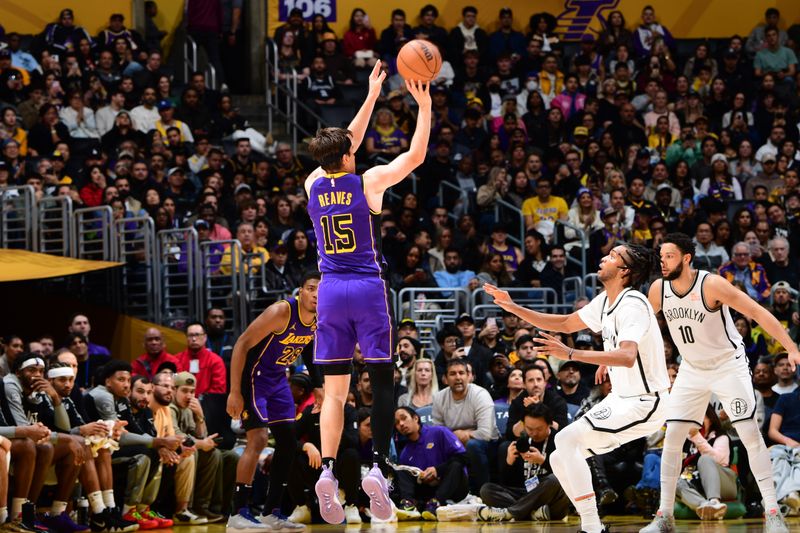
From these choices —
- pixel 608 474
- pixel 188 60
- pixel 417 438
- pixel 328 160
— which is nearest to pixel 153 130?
pixel 188 60

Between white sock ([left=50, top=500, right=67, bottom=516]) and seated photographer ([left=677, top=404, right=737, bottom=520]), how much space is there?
537cm

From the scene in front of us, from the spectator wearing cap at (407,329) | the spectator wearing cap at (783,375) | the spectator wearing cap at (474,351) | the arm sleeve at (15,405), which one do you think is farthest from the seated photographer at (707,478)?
the arm sleeve at (15,405)

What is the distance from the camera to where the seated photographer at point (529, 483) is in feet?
36.9

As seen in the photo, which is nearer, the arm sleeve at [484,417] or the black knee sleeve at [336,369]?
the black knee sleeve at [336,369]

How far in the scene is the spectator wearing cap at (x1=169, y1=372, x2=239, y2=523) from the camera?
1164 cm

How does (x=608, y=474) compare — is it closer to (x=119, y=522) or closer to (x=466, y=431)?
(x=466, y=431)

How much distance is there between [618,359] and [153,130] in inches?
426

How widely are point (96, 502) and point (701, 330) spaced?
4943 mm

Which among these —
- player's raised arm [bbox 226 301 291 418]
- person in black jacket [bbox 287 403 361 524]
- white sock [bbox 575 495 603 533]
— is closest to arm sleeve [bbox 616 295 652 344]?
white sock [bbox 575 495 603 533]

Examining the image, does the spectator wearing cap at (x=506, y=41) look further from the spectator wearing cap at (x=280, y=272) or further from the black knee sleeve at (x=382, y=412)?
the black knee sleeve at (x=382, y=412)

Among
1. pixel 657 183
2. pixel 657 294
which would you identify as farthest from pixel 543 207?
pixel 657 294

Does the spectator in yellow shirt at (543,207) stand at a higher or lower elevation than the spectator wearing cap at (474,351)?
higher

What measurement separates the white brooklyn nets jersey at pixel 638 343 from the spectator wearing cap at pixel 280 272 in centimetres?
722

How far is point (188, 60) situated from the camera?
2105 cm
